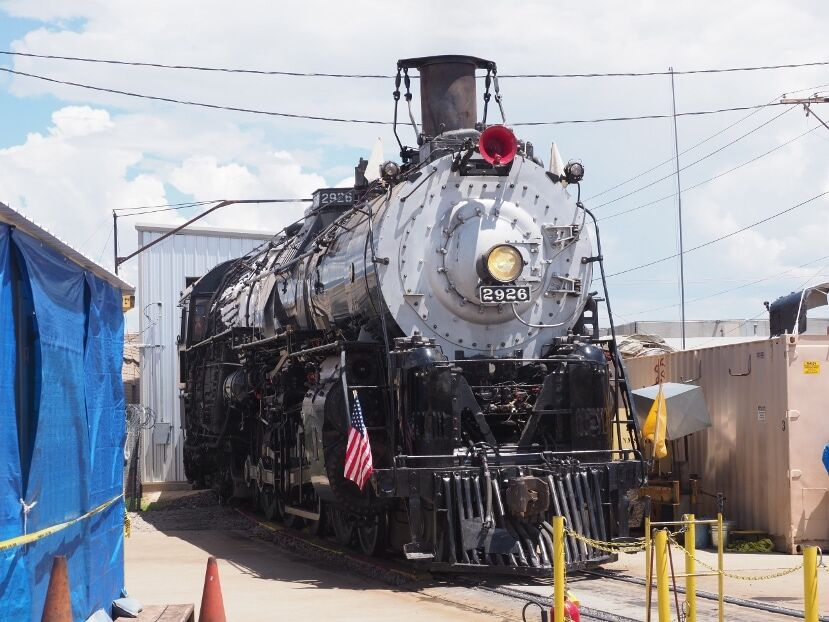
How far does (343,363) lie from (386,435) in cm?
85

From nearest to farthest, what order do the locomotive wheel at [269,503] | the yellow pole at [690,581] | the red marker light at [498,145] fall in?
the yellow pole at [690,581]
the red marker light at [498,145]
the locomotive wheel at [269,503]

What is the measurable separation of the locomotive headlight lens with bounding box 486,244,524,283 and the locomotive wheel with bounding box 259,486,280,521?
20.9 ft

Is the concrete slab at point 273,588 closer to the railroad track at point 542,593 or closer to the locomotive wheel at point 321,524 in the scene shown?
the railroad track at point 542,593

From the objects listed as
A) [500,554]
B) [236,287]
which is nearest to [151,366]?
[236,287]

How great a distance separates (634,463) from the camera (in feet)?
36.7

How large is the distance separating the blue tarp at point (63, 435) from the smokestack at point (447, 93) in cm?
533

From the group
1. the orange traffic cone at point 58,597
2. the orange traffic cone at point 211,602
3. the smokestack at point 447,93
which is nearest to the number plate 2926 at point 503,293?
the smokestack at point 447,93

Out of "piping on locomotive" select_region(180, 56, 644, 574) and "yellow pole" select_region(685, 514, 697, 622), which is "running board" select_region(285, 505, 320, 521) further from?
"yellow pole" select_region(685, 514, 697, 622)

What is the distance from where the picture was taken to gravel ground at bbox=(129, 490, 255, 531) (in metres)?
18.4

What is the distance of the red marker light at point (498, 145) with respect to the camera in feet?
38.7

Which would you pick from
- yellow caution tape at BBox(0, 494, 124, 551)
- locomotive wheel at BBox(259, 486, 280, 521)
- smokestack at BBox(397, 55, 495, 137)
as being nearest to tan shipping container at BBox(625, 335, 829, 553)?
smokestack at BBox(397, 55, 495, 137)

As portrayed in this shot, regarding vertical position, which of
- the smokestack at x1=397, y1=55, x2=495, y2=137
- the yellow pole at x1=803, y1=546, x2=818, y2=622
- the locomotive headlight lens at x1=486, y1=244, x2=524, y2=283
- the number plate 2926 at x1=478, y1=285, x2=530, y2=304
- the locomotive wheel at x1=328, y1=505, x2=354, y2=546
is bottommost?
the locomotive wheel at x1=328, y1=505, x2=354, y2=546

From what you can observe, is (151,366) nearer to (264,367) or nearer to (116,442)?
(264,367)

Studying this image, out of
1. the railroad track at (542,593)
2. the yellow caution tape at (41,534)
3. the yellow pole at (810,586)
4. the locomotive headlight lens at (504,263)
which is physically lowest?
the railroad track at (542,593)
